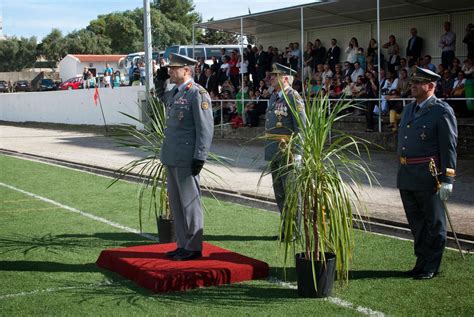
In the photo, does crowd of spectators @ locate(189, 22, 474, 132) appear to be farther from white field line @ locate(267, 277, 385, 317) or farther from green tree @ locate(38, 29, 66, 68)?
green tree @ locate(38, 29, 66, 68)

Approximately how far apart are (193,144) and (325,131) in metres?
1.56

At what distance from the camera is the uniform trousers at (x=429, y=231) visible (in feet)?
19.0

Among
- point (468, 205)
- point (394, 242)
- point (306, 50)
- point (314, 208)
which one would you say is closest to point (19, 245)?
point (314, 208)

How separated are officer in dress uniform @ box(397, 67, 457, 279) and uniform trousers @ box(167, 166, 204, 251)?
196 centimetres

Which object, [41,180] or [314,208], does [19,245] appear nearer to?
[314,208]

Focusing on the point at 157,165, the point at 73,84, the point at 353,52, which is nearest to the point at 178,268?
the point at 157,165

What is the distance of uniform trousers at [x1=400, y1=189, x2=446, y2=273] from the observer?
5.78 meters

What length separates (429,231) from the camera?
581 centimetres

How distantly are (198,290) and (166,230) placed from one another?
182 cm

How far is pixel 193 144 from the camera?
248 inches

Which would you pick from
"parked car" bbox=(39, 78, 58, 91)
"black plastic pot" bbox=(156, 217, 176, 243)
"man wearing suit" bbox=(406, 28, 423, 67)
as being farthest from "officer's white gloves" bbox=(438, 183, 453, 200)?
"parked car" bbox=(39, 78, 58, 91)

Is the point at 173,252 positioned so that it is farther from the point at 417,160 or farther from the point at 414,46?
the point at 414,46

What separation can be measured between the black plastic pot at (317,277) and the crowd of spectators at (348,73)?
24.8 feet

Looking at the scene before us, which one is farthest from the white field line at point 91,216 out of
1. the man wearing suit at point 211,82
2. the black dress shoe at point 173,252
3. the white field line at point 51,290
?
the man wearing suit at point 211,82
